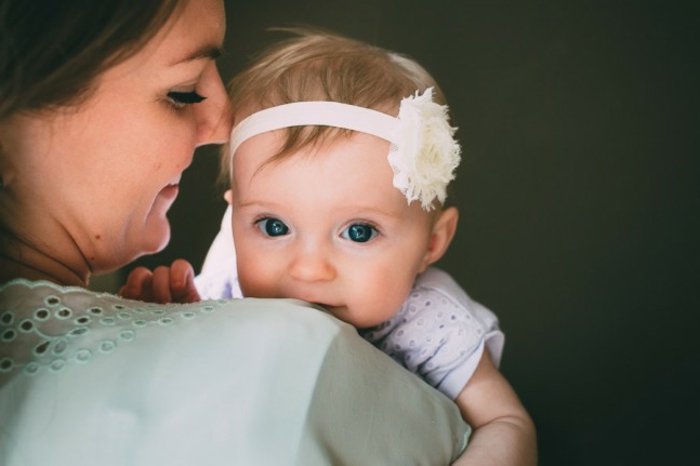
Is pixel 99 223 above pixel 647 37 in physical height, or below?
below

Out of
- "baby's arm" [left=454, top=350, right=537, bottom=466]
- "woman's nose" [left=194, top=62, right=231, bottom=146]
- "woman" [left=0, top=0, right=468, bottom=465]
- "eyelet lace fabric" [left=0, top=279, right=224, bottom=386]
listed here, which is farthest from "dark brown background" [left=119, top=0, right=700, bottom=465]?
"eyelet lace fabric" [left=0, top=279, right=224, bottom=386]

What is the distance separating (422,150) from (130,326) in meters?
0.55

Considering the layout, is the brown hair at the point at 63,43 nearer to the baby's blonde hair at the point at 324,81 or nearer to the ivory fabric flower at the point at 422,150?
the baby's blonde hair at the point at 324,81

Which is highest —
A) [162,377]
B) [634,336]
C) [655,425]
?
[162,377]

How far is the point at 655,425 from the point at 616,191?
2.22 feet

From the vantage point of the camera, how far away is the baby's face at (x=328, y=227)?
1055 mm

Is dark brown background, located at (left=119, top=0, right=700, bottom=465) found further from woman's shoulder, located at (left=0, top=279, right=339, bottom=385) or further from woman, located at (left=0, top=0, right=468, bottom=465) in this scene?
woman's shoulder, located at (left=0, top=279, right=339, bottom=385)

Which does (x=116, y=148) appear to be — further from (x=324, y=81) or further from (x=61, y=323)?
(x=324, y=81)

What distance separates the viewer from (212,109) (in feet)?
3.51

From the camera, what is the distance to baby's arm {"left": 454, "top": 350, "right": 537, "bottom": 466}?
1.00 meters

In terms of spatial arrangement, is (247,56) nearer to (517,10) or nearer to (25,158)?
(517,10)

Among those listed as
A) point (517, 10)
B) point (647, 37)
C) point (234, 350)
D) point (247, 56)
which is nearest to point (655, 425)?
point (647, 37)

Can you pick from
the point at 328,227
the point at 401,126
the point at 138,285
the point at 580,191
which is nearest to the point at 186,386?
the point at 328,227

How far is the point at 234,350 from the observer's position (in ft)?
2.28
